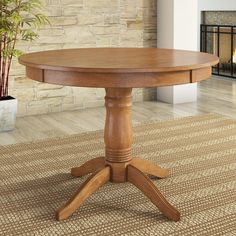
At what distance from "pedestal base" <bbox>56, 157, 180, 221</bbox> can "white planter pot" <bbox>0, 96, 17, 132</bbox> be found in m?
1.21

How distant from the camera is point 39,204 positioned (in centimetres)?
221

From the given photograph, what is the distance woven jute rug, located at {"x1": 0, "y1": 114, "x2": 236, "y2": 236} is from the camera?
6.47 ft

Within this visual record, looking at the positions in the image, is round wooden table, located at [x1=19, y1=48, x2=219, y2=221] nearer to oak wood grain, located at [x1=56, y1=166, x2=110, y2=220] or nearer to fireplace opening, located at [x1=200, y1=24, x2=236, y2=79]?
oak wood grain, located at [x1=56, y1=166, x2=110, y2=220]

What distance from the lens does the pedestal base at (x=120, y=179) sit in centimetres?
203

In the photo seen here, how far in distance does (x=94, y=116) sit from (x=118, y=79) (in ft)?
7.29

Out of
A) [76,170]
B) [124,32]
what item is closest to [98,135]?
[76,170]

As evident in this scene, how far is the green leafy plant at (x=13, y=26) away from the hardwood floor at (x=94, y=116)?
35 cm

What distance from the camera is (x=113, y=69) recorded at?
184cm

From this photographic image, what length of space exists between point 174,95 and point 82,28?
1.07 meters

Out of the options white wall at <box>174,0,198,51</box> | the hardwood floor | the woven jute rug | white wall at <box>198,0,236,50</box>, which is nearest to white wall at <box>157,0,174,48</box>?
white wall at <box>174,0,198,51</box>

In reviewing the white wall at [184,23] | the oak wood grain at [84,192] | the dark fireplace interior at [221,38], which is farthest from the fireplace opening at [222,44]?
the oak wood grain at [84,192]

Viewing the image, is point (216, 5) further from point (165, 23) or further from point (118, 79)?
point (118, 79)

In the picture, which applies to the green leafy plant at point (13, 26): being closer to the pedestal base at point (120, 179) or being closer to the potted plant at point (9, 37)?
the potted plant at point (9, 37)

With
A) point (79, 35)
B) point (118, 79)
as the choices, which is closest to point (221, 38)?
point (79, 35)
